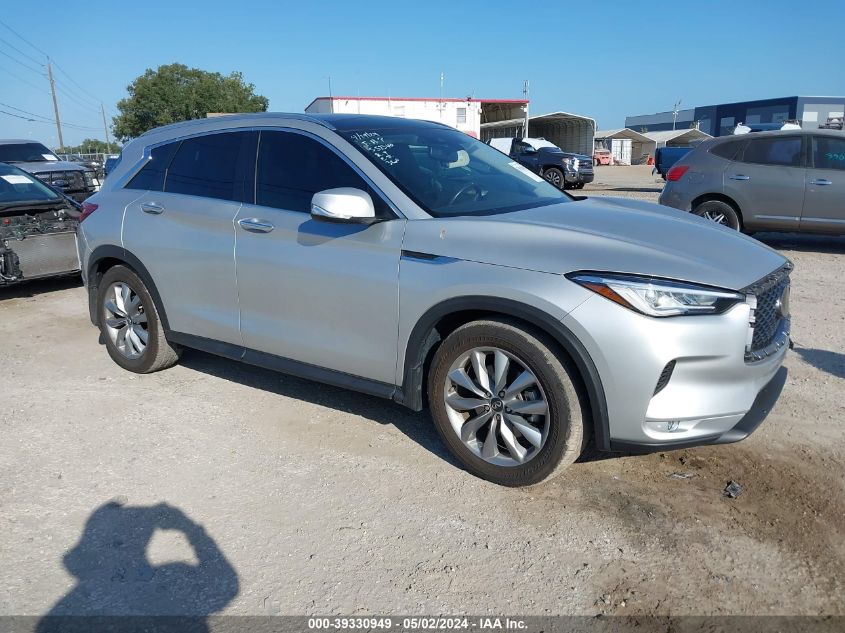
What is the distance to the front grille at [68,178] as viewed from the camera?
509 inches

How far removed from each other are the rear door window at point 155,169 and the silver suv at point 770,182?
274 inches

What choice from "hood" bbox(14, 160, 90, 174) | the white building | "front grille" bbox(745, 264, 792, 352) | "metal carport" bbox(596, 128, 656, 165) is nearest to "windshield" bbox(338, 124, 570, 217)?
"front grille" bbox(745, 264, 792, 352)

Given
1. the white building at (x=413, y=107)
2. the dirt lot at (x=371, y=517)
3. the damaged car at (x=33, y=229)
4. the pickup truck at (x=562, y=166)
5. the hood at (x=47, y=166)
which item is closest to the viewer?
the dirt lot at (x=371, y=517)

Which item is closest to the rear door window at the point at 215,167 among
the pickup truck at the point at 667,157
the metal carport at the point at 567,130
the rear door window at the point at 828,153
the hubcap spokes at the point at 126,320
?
the hubcap spokes at the point at 126,320

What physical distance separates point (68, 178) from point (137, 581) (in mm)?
12391

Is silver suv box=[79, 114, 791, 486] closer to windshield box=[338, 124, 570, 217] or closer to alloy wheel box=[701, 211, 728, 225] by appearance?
windshield box=[338, 124, 570, 217]

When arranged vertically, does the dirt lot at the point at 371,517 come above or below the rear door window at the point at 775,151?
below

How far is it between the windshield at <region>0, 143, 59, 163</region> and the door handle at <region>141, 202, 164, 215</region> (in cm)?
1167

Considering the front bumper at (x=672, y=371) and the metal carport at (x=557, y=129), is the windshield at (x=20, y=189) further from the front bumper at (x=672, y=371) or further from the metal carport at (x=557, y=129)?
the metal carport at (x=557, y=129)

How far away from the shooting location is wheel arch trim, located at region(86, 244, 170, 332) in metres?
4.88

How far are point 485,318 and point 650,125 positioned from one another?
374 feet

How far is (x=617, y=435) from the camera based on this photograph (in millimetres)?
3098

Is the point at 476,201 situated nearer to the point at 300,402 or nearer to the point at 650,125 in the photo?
the point at 300,402

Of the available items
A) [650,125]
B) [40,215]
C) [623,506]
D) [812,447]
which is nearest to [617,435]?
[623,506]
